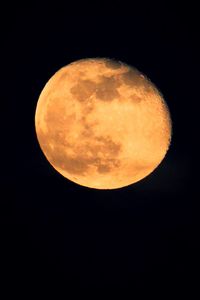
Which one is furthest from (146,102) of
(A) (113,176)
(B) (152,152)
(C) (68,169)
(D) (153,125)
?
(C) (68,169)

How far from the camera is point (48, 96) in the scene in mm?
5949

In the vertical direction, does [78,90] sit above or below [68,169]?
above

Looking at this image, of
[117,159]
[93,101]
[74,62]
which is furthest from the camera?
[74,62]

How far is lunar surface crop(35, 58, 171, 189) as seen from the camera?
5461 mm

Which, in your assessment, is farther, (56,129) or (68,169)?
(68,169)

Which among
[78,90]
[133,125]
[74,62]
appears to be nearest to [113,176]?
[133,125]

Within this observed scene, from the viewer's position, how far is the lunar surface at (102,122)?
546 centimetres

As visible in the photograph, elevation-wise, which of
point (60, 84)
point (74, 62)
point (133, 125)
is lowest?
point (133, 125)

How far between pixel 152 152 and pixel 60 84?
1.78 metres

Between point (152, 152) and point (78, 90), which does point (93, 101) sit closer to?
point (78, 90)

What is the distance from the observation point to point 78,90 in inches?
219

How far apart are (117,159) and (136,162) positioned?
317mm

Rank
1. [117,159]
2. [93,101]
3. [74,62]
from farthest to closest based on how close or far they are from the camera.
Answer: [74,62] < [117,159] < [93,101]

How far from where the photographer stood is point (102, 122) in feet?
17.8
